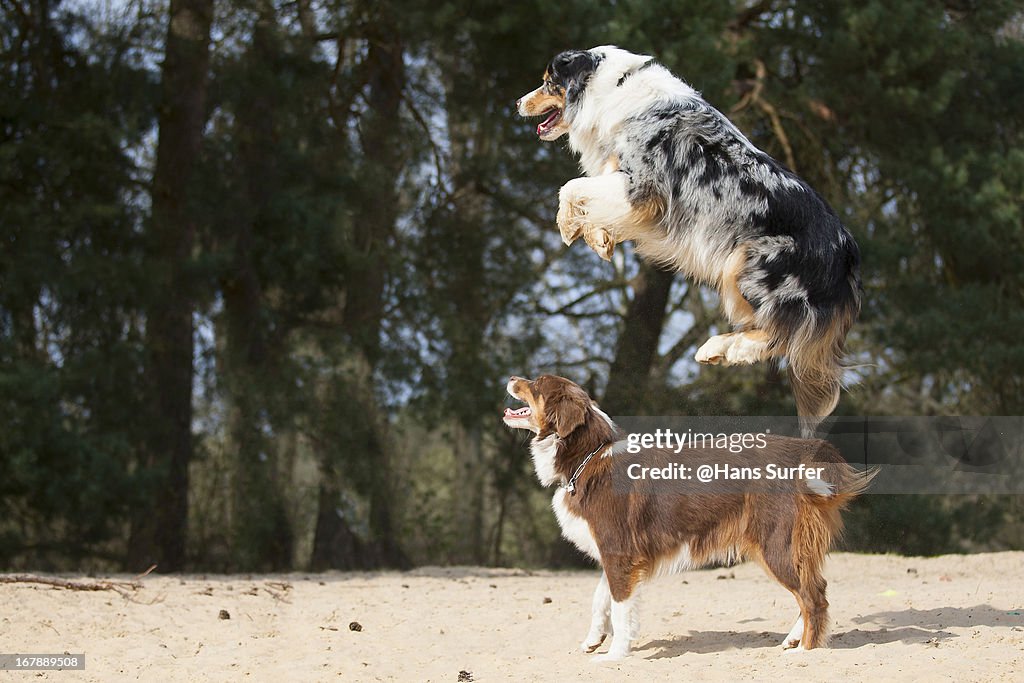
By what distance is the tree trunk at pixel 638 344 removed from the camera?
1228 centimetres

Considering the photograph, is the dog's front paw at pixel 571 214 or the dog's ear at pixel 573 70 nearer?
the dog's front paw at pixel 571 214

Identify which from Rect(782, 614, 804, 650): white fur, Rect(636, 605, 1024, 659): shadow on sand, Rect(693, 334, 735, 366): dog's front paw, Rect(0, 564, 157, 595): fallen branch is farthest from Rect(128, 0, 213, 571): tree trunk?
Rect(693, 334, 735, 366): dog's front paw

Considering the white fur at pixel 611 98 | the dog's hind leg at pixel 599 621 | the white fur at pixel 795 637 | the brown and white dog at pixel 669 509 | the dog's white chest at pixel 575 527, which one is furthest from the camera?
the dog's hind leg at pixel 599 621

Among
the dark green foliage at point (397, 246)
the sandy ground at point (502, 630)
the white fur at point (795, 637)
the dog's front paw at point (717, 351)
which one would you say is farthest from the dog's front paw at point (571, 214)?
the dark green foliage at point (397, 246)

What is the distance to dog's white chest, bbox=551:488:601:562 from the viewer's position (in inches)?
210

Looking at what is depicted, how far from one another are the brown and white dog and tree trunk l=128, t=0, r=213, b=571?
672 centimetres

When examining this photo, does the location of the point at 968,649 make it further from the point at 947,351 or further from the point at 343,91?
the point at 343,91

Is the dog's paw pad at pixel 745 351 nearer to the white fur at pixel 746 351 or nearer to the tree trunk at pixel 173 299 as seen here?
the white fur at pixel 746 351

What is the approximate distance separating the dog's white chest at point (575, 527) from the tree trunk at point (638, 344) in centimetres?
678

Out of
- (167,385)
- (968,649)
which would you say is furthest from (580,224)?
(167,385)

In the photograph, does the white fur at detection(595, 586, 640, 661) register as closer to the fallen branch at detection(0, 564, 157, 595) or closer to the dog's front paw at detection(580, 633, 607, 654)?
the dog's front paw at detection(580, 633, 607, 654)

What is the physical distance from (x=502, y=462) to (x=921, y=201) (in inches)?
222

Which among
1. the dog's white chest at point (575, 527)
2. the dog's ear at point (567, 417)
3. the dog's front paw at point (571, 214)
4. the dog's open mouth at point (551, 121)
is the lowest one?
the dog's white chest at point (575, 527)

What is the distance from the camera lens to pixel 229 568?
38.5 feet
